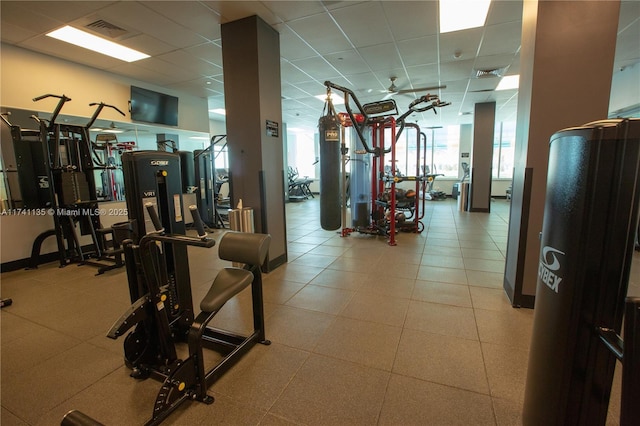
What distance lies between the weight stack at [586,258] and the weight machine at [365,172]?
3218mm

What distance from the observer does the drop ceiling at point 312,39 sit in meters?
3.40

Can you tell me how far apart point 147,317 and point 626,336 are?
2.25 metres

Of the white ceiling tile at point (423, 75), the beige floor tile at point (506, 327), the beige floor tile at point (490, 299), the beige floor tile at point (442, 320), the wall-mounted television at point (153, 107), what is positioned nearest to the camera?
the beige floor tile at point (506, 327)

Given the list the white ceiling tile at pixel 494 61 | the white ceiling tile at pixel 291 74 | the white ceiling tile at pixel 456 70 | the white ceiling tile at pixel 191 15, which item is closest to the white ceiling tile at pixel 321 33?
the white ceiling tile at pixel 291 74

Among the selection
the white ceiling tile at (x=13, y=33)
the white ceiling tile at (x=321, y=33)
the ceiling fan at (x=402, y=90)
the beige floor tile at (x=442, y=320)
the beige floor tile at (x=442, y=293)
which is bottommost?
the beige floor tile at (x=442, y=320)

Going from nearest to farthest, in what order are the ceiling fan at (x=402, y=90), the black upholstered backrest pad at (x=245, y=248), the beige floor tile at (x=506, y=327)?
the black upholstered backrest pad at (x=245, y=248), the beige floor tile at (x=506, y=327), the ceiling fan at (x=402, y=90)

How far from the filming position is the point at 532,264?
2764 mm

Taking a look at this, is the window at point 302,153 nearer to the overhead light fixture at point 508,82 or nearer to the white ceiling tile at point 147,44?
the overhead light fixture at point 508,82

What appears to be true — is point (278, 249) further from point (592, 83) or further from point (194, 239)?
point (592, 83)

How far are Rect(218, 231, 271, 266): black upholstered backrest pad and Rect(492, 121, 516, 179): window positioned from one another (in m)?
12.5

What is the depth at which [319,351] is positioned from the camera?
2219 mm

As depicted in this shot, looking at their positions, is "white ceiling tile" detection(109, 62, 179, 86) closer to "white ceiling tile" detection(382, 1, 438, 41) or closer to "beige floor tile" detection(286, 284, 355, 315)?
"white ceiling tile" detection(382, 1, 438, 41)

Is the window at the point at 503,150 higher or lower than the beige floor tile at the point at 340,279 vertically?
higher

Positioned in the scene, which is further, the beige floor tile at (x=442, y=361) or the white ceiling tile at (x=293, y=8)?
the white ceiling tile at (x=293, y=8)
